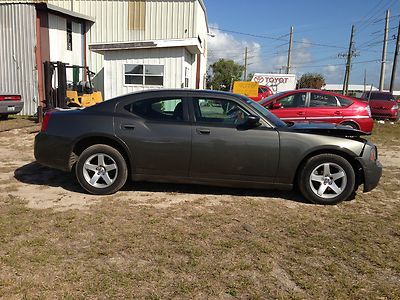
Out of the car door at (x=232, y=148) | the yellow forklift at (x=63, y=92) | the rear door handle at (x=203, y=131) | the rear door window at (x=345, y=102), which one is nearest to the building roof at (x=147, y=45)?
the yellow forklift at (x=63, y=92)

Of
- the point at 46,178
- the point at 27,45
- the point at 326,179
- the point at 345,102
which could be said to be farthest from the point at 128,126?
the point at 27,45

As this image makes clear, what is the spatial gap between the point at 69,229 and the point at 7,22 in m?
15.0

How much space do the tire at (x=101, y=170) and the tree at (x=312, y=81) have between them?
223 ft

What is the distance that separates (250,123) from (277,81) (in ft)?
91.3

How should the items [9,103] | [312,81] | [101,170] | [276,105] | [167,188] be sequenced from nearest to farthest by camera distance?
[101,170], [167,188], [276,105], [9,103], [312,81]

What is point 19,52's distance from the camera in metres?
15.5

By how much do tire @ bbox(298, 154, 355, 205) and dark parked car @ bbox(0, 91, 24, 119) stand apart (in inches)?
448

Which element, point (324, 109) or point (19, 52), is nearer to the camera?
point (324, 109)

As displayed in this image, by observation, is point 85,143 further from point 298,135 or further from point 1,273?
point 298,135

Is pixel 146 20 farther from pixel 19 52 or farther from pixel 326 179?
pixel 326 179

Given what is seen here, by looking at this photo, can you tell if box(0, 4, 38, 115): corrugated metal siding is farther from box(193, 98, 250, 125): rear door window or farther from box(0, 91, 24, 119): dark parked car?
box(193, 98, 250, 125): rear door window

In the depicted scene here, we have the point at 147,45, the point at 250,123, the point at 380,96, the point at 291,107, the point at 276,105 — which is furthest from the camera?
the point at 380,96

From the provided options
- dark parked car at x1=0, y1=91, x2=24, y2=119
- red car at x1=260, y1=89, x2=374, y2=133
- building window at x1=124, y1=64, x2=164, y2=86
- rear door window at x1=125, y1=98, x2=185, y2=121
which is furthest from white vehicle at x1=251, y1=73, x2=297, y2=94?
rear door window at x1=125, y1=98, x2=185, y2=121

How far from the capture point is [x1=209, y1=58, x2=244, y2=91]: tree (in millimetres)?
76062
